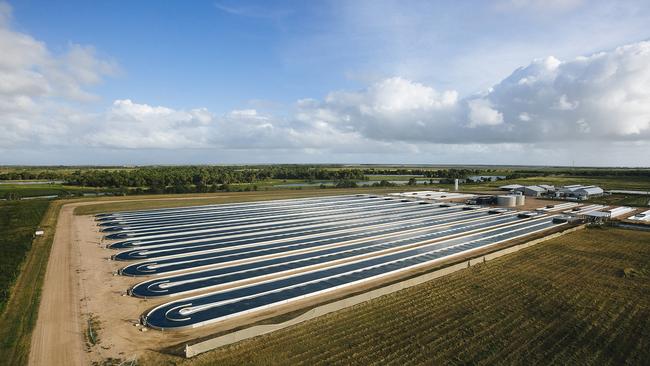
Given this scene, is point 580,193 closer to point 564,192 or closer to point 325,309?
point 564,192

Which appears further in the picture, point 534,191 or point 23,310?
point 534,191

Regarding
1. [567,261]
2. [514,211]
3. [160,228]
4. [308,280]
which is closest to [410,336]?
[308,280]

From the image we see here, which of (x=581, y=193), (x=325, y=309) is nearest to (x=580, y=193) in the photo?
(x=581, y=193)

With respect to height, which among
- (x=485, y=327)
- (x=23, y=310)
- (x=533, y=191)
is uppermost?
(x=533, y=191)

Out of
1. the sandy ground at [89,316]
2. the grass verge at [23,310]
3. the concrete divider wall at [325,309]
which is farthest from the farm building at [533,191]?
the grass verge at [23,310]

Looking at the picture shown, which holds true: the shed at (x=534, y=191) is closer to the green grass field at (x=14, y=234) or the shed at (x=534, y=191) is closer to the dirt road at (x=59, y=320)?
the dirt road at (x=59, y=320)

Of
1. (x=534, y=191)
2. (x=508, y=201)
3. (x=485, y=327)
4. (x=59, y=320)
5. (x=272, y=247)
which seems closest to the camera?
(x=485, y=327)

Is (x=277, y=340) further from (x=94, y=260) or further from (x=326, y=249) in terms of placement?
(x=94, y=260)

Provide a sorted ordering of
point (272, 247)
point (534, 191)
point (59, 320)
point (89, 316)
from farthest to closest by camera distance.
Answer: point (534, 191)
point (272, 247)
point (89, 316)
point (59, 320)
